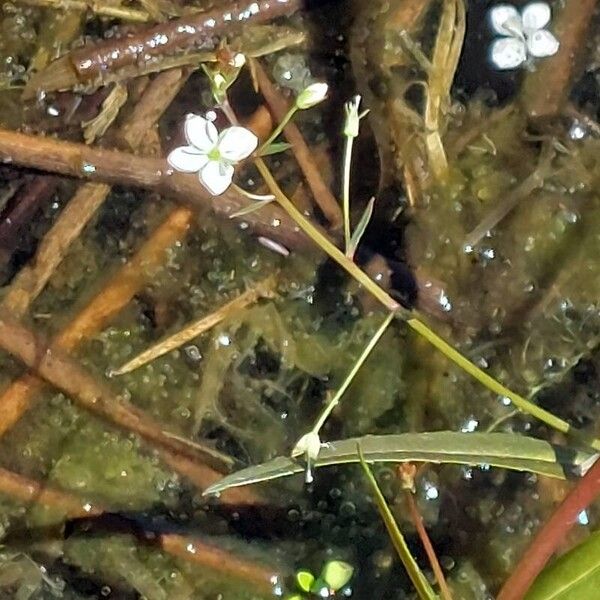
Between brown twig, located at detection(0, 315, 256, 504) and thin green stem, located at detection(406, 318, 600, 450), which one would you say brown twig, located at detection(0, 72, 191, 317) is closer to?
brown twig, located at detection(0, 315, 256, 504)

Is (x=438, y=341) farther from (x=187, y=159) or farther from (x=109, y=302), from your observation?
(x=109, y=302)

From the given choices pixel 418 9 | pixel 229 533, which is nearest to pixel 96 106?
pixel 418 9

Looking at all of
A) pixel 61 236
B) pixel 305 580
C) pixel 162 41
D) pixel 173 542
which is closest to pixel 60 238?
pixel 61 236

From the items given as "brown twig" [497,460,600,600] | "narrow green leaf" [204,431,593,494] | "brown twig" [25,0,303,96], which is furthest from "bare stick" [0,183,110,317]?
"brown twig" [497,460,600,600]

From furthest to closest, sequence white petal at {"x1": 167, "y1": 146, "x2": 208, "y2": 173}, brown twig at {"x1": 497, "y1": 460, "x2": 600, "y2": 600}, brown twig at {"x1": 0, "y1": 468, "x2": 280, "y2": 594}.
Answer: brown twig at {"x1": 0, "y1": 468, "x2": 280, "y2": 594} → white petal at {"x1": 167, "y1": 146, "x2": 208, "y2": 173} → brown twig at {"x1": 497, "y1": 460, "x2": 600, "y2": 600}

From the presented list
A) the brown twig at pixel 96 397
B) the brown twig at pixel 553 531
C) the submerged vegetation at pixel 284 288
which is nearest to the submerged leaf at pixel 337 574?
the submerged vegetation at pixel 284 288

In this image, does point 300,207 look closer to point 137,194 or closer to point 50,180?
point 137,194
